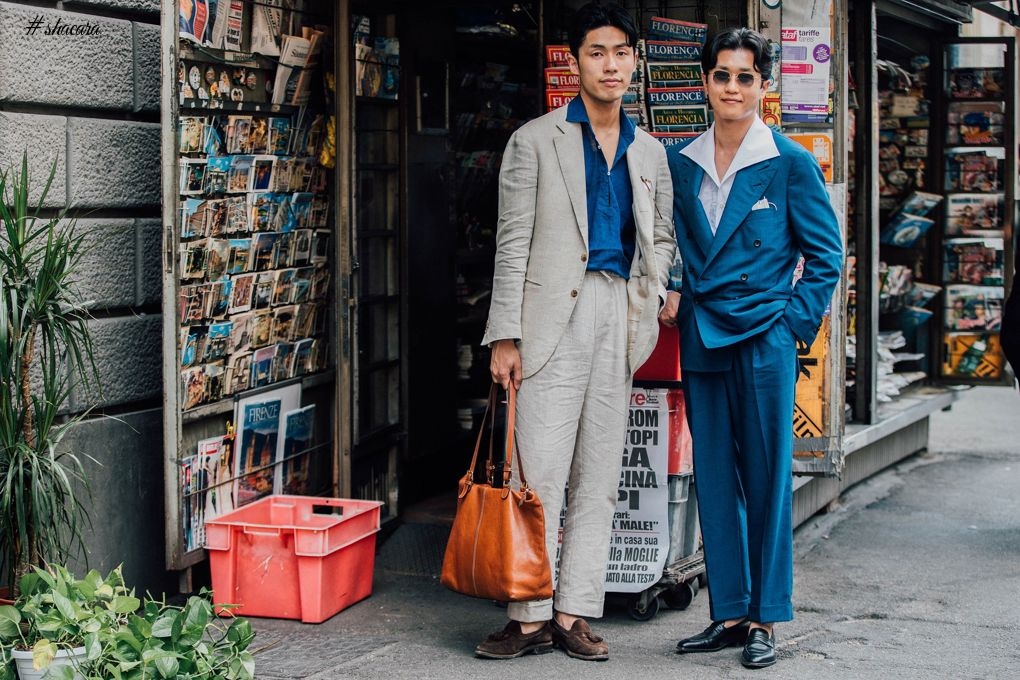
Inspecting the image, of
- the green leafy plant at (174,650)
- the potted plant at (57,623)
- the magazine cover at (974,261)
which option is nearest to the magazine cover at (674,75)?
the green leafy plant at (174,650)

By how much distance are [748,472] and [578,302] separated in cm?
84

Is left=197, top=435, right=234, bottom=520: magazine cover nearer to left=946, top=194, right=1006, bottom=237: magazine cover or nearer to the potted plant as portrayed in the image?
the potted plant

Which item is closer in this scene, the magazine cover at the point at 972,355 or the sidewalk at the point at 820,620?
the sidewalk at the point at 820,620

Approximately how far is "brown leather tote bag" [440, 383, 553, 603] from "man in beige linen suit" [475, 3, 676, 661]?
178 millimetres

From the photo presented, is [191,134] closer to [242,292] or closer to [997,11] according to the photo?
[242,292]

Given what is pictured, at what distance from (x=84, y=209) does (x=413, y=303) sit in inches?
85.3

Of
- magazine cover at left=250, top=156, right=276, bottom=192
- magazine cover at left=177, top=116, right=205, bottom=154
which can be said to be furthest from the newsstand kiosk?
magazine cover at left=177, top=116, right=205, bottom=154

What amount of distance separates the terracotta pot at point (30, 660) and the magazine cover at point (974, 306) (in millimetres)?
6312

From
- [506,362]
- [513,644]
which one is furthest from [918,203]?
[513,644]

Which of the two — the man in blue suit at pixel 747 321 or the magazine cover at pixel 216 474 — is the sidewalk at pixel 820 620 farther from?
the magazine cover at pixel 216 474

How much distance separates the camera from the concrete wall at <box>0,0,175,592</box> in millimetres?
5012

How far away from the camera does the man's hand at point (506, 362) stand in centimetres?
495

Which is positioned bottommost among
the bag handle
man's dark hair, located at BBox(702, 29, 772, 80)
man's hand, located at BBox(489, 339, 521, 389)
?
the bag handle

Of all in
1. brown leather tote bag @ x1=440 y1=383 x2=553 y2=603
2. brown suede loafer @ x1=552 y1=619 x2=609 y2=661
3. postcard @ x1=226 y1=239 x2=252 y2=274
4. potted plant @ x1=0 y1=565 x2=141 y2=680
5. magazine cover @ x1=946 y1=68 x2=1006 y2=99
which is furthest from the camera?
magazine cover @ x1=946 y1=68 x2=1006 y2=99
